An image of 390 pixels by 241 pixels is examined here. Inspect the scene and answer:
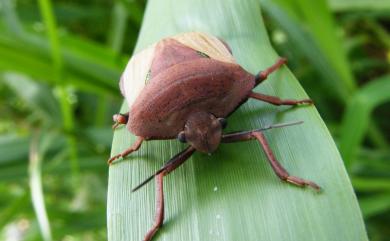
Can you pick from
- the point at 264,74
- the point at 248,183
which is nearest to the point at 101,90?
the point at 264,74

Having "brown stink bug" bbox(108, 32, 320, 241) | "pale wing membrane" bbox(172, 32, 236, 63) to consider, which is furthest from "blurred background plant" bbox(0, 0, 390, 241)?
"brown stink bug" bbox(108, 32, 320, 241)

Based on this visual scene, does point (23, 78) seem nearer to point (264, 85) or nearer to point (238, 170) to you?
point (264, 85)

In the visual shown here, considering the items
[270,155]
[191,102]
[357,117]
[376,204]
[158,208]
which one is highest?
[357,117]

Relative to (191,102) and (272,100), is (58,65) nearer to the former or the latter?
(191,102)

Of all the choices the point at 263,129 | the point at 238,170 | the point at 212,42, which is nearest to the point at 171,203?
the point at 238,170

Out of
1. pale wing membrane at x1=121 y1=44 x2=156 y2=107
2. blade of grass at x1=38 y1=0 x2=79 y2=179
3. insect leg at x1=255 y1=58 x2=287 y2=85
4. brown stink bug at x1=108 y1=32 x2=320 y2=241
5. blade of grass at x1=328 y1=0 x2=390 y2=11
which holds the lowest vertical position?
brown stink bug at x1=108 y1=32 x2=320 y2=241

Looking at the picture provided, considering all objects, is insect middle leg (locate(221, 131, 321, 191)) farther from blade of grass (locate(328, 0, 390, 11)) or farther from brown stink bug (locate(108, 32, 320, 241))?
blade of grass (locate(328, 0, 390, 11))

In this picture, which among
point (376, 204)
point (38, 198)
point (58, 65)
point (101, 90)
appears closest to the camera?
point (38, 198)
